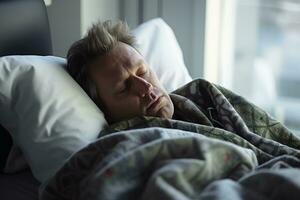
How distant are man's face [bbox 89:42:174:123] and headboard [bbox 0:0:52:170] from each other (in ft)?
0.67

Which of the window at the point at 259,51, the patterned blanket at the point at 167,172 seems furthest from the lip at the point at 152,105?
the window at the point at 259,51

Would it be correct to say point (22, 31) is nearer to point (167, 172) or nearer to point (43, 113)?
point (43, 113)

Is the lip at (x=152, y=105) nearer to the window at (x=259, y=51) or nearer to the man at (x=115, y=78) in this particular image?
the man at (x=115, y=78)

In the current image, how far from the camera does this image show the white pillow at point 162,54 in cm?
157

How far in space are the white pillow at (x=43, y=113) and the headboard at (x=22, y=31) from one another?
87mm

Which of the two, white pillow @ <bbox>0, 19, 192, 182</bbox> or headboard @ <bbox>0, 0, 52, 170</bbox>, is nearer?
white pillow @ <bbox>0, 19, 192, 182</bbox>

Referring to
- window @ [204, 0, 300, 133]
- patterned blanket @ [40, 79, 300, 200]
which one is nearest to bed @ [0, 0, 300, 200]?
patterned blanket @ [40, 79, 300, 200]

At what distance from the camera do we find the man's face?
1243 millimetres

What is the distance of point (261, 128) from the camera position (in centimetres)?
131

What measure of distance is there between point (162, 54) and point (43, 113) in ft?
1.78

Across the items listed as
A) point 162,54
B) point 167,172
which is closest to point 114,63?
point 162,54

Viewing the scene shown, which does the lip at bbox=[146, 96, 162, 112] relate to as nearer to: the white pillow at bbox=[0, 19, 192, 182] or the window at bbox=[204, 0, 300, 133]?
the white pillow at bbox=[0, 19, 192, 182]

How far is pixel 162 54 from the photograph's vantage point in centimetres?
160

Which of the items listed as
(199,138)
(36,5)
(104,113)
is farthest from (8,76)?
(199,138)
